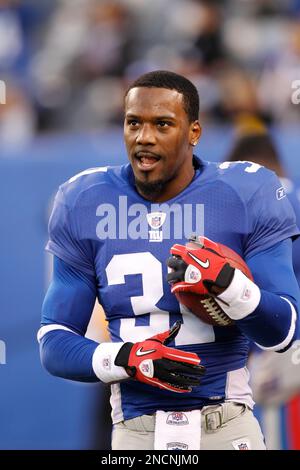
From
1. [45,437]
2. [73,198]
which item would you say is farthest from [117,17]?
[73,198]

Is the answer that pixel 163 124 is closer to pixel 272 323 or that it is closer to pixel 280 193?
pixel 280 193

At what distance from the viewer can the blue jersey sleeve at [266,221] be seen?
132 inches

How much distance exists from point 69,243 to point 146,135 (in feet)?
1.37

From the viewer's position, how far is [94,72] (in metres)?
7.05

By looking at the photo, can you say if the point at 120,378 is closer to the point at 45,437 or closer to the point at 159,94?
the point at 159,94

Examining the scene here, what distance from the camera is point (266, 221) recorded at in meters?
3.35

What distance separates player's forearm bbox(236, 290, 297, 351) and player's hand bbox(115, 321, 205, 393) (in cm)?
18

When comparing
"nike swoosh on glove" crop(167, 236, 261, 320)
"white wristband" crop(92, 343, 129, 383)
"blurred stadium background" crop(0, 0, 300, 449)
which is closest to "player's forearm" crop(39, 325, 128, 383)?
"white wristband" crop(92, 343, 129, 383)

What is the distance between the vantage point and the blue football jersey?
3.34 meters

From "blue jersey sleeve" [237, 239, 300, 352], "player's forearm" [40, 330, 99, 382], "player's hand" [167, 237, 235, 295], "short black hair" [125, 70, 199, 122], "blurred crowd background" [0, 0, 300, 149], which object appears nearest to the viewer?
"player's hand" [167, 237, 235, 295]

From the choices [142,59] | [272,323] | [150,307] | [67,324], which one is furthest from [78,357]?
[142,59]

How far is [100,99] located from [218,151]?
1138 mm

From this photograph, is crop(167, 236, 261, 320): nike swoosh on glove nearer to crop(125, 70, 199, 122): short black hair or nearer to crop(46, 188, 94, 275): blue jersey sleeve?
crop(46, 188, 94, 275): blue jersey sleeve

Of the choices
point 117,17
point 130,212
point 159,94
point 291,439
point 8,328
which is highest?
point 117,17
